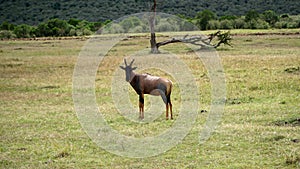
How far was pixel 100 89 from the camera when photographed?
20391 millimetres

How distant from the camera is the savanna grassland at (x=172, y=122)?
33.2 ft

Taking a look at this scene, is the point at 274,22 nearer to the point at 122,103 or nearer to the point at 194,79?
the point at 194,79

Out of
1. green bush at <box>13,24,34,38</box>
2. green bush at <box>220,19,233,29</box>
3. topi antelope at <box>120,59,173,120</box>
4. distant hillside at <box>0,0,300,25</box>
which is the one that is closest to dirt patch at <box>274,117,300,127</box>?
topi antelope at <box>120,59,173,120</box>

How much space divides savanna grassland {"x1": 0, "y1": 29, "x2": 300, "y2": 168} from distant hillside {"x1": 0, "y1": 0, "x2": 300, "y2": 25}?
58.2 m

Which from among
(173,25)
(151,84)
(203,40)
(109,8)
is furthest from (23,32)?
(151,84)

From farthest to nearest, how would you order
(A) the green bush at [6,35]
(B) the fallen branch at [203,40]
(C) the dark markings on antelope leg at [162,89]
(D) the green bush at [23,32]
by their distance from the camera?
(D) the green bush at [23,32] < (A) the green bush at [6,35] < (B) the fallen branch at [203,40] < (C) the dark markings on antelope leg at [162,89]

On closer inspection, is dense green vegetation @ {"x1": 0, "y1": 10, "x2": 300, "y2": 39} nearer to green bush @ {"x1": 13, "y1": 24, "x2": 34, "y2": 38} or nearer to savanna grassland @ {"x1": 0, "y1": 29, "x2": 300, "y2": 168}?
green bush @ {"x1": 13, "y1": 24, "x2": 34, "y2": 38}

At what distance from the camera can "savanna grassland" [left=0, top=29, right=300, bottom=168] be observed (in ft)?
33.2

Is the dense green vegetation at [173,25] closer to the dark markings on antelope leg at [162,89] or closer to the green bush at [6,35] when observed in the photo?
the green bush at [6,35]

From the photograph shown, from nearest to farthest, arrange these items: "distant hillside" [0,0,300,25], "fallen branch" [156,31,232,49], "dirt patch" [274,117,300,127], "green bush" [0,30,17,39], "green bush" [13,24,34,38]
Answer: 1. "dirt patch" [274,117,300,127]
2. "fallen branch" [156,31,232,49]
3. "green bush" [0,30,17,39]
4. "green bush" [13,24,34,38]
5. "distant hillside" [0,0,300,25]

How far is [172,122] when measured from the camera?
1344cm

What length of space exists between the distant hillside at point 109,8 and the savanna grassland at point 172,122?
191 feet

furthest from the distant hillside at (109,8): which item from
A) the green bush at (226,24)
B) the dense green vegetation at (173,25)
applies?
the green bush at (226,24)

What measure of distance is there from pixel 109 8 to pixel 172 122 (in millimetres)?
78195
